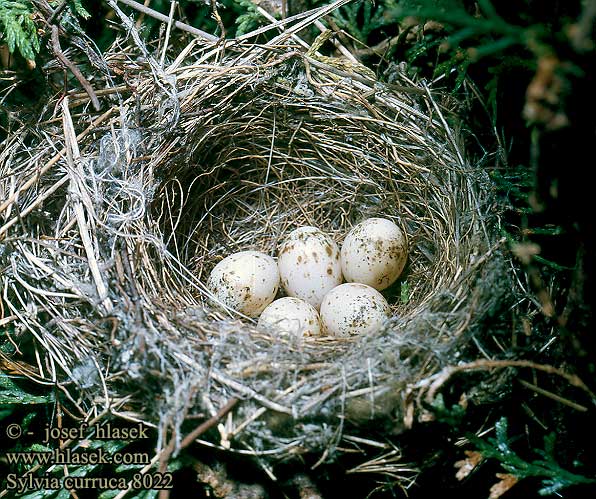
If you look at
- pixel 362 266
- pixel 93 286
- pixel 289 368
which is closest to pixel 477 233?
pixel 362 266

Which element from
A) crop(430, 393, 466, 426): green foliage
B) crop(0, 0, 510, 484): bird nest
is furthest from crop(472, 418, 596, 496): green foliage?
crop(0, 0, 510, 484): bird nest

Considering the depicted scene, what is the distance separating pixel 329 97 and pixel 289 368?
106 centimetres

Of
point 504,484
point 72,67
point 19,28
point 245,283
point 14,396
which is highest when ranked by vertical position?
point 19,28

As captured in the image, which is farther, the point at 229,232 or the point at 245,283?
the point at 229,232

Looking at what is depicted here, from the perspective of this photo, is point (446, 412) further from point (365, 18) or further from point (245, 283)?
Answer: point (365, 18)

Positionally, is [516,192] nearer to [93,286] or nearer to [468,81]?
[468,81]

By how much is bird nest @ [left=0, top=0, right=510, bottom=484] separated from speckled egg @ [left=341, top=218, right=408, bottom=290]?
11 centimetres

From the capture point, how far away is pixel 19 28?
6.11 feet

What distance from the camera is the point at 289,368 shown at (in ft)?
5.12

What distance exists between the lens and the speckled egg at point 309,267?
2129mm

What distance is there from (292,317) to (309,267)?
25 centimetres

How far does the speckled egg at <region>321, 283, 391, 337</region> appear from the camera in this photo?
1.93 metres

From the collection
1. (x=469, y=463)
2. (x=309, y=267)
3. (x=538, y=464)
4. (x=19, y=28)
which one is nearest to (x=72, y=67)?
(x=19, y=28)

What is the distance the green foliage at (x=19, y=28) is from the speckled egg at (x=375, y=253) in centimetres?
124
